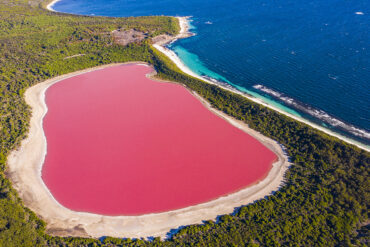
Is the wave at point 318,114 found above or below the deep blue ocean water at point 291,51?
below

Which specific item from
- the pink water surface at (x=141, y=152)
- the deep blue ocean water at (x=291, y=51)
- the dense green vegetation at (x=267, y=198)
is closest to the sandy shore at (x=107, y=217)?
the pink water surface at (x=141, y=152)

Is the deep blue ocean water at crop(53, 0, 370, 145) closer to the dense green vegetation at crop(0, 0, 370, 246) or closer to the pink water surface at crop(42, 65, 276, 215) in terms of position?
the dense green vegetation at crop(0, 0, 370, 246)

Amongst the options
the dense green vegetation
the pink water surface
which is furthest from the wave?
the pink water surface

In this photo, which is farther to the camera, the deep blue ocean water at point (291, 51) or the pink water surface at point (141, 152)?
the deep blue ocean water at point (291, 51)

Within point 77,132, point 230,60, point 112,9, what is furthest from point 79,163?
point 112,9

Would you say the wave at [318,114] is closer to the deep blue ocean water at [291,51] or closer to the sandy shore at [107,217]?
the deep blue ocean water at [291,51]

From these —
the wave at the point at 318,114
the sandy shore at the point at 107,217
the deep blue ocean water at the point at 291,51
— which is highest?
the deep blue ocean water at the point at 291,51

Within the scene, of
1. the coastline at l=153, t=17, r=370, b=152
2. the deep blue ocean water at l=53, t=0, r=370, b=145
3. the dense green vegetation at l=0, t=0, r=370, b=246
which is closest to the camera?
the dense green vegetation at l=0, t=0, r=370, b=246
